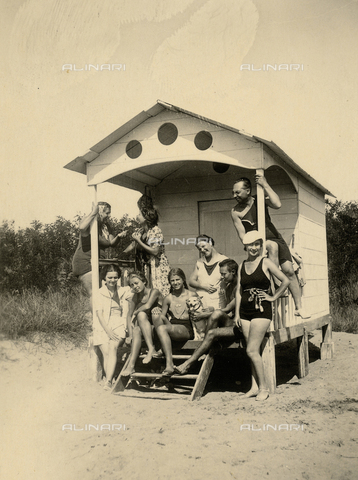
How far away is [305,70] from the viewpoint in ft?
20.2

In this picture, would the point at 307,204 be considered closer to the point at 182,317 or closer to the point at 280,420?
the point at 182,317

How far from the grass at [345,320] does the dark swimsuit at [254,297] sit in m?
8.85

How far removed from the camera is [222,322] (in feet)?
22.4

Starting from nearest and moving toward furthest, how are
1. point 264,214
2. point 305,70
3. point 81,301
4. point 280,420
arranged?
point 280,420
point 305,70
point 264,214
point 81,301

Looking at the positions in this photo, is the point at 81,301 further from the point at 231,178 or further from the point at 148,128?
the point at 148,128

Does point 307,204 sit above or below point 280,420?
above

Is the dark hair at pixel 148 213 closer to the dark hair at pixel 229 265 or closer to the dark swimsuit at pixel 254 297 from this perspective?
the dark hair at pixel 229 265

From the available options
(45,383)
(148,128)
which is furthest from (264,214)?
(45,383)

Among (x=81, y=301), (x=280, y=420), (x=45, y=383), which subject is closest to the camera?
(x=280, y=420)

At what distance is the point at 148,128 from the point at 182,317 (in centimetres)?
297

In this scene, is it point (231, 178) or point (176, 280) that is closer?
point (176, 280)

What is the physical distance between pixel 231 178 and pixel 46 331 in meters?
4.88

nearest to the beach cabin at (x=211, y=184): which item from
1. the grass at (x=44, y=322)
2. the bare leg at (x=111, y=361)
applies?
the bare leg at (x=111, y=361)

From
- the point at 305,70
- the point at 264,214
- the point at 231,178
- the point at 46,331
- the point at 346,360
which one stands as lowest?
the point at 346,360
